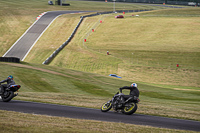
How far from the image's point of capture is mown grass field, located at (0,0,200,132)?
25422 millimetres

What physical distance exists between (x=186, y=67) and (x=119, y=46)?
23528mm

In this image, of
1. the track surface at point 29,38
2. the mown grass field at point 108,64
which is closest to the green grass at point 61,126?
the mown grass field at point 108,64

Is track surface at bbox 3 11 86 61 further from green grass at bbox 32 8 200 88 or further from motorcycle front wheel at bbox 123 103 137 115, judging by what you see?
motorcycle front wheel at bbox 123 103 137 115

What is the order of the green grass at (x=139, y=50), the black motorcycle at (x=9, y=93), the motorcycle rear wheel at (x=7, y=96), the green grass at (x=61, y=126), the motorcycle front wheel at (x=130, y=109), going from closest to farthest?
1. the green grass at (x=61, y=126)
2. the motorcycle front wheel at (x=130, y=109)
3. the black motorcycle at (x=9, y=93)
4. the motorcycle rear wheel at (x=7, y=96)
5. the green grass at (x=139, y=50)

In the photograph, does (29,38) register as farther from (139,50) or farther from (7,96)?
(7,96)

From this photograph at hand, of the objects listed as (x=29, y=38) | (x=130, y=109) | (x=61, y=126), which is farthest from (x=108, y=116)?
(x=29, y=38)

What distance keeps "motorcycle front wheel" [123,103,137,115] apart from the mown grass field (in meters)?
2.16

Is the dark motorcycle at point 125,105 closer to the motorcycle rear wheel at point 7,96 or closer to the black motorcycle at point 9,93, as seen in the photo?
the black motorcycle at point 9,93

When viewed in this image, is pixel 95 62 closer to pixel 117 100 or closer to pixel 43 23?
pixel 43 23

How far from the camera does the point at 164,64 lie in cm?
6575

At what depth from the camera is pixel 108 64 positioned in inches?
2611

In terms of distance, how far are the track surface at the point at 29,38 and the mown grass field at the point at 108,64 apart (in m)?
1.91

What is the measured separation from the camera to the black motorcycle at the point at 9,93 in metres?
21.6

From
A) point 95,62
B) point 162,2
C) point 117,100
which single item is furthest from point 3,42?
point 162,2
